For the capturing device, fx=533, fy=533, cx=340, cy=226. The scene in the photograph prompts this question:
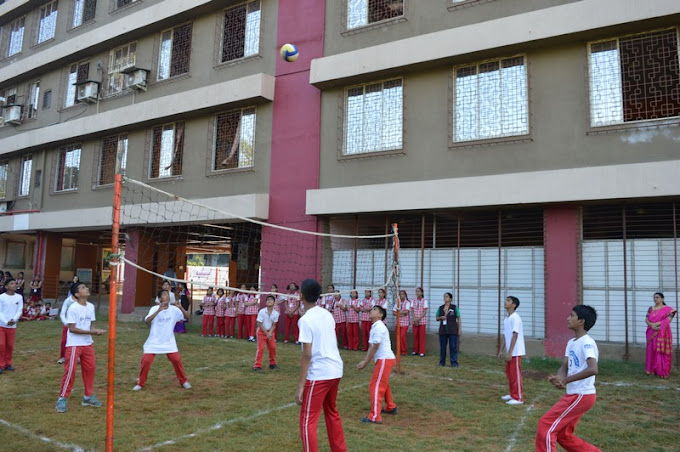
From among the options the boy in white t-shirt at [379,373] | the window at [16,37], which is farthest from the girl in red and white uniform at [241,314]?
the window at [16,37]

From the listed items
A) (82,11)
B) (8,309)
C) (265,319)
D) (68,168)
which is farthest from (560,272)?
(82,11)

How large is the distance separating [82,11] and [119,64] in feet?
13.0

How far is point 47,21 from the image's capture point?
24828mm

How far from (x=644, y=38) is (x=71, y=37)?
2208cm

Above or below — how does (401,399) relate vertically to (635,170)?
below

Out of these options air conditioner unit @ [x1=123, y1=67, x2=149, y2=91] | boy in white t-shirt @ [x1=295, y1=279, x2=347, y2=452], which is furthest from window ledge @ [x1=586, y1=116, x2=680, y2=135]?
air conditioner unit @ [x1=123, y1=67, x2=149, y2=91]

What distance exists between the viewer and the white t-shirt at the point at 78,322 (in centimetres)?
774

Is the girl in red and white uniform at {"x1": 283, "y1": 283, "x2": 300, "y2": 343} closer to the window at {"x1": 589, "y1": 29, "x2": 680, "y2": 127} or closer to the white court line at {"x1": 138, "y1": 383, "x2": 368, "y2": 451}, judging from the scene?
the white court line at {"x1": 138, "y1": 383, "x2": 368, "y2": 451}

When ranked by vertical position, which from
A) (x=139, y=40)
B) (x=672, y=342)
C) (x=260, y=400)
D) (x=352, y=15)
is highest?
(x=139, y=40)

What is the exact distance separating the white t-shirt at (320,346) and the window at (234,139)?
12.2 metres

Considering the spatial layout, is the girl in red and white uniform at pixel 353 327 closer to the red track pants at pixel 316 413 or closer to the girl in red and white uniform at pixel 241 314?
the girl in red and white uniform at pixel 241 314

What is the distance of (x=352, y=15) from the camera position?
612 inches

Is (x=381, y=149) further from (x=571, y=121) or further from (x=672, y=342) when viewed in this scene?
(x=672, y=342)

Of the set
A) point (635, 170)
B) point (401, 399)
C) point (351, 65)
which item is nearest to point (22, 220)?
point (351, 65)
